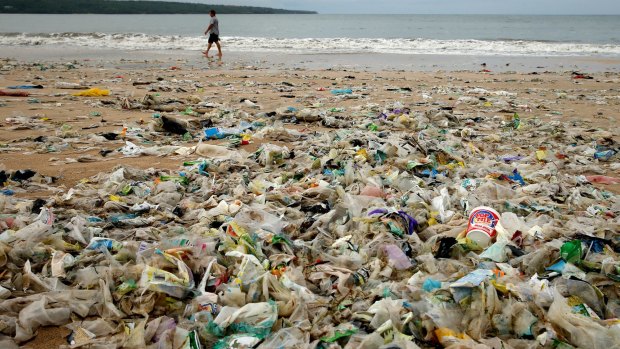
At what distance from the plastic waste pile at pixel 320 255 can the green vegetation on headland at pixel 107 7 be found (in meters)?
83.2

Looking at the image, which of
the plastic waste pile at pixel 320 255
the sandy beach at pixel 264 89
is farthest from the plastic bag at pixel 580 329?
the sandy beach at pixel 264 89

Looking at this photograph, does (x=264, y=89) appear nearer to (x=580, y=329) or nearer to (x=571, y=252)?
(x=571, y=252)

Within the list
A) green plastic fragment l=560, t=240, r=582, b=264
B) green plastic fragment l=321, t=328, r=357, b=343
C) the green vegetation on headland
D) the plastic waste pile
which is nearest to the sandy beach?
the plastic waste pile

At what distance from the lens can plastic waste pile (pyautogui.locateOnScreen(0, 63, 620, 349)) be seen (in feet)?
7.98

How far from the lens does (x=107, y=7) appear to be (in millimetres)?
85625

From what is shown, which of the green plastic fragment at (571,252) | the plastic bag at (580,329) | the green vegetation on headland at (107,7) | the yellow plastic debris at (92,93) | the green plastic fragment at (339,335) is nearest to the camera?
the plastic bag at (580,329)

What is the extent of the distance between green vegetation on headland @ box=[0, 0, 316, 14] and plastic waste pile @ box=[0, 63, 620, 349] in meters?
83.2

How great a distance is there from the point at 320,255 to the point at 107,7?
317ft

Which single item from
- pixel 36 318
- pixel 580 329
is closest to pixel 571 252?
pixel 580 329

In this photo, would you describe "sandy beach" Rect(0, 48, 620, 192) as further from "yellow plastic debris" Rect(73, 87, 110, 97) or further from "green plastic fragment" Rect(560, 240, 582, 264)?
"green plastic fragment" Rect(560, 240, 582, 264)

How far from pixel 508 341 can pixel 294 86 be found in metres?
11.3

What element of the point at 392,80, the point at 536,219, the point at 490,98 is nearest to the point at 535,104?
the point at 490,98

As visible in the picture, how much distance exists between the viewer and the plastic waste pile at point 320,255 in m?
2.43

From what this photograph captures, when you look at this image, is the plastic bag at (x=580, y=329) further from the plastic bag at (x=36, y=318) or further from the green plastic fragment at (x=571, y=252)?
the plastic bag at (x=36, y=318)
